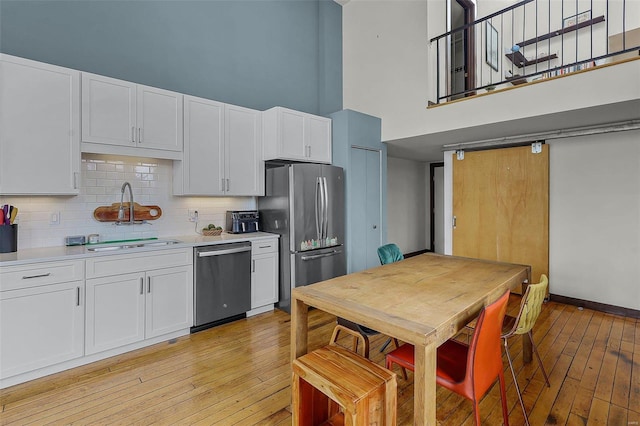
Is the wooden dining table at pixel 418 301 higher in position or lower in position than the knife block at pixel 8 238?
lower

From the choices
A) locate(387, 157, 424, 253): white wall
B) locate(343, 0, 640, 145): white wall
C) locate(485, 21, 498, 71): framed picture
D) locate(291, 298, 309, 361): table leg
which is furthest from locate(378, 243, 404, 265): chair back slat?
locate(485, 21, 498, 71): framed picture

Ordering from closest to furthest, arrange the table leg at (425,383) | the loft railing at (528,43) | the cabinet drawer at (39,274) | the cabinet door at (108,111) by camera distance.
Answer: the table leg at (425,383)
the cabinet drawer at (39,274)
the cabinet door at (108,111)
the loft railing at (528,43)

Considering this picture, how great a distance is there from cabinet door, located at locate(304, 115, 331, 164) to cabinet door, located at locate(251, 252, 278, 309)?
143 cm

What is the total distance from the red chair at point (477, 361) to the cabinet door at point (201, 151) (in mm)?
2597

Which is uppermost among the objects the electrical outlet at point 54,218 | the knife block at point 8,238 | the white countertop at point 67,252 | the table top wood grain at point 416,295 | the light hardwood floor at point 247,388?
the electrical outlet at point 54,218

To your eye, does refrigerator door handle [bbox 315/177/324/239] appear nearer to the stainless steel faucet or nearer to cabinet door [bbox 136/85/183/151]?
cabinet door [bbox 136/85/183/151]

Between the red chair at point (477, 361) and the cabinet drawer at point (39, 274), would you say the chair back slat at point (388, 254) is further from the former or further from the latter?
the cabinet drawer at point (39, 274)

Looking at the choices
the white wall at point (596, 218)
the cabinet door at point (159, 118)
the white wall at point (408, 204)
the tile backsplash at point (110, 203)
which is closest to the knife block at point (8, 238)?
the tile backsplash at point (110, 203)

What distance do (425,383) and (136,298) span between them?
8.22 feet

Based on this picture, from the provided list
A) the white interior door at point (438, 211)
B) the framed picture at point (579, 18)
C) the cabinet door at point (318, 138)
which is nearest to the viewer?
the cabinet door at point (318, 138)

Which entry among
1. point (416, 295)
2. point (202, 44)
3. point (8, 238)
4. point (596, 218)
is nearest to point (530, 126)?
point (596, 218)

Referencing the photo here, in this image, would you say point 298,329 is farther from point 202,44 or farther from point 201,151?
point 202,44

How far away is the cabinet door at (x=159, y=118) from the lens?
2.98 meters

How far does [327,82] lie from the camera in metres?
5.13
